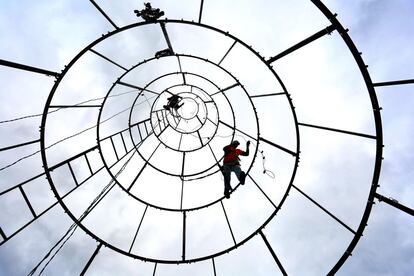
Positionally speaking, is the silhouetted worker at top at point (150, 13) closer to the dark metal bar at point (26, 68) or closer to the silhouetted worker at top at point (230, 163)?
the dark metal bar at point (26, 68)

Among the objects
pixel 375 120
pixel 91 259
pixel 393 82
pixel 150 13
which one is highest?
pixel 393 82

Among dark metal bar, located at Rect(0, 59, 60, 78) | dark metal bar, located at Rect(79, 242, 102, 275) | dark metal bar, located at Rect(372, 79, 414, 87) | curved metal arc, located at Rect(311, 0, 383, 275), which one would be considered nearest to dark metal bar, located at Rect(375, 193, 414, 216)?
curved metal arc, located at Rect(311, 0, 383, 275)

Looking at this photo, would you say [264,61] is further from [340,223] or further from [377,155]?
[340,223]

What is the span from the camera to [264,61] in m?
7.66

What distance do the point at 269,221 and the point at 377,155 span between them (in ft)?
11.4

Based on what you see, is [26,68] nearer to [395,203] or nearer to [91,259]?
[91,259]

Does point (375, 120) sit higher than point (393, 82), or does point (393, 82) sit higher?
point (393, 82)

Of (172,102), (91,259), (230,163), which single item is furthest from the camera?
(172,102)

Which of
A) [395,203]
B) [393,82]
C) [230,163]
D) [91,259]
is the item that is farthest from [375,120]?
[91,259]

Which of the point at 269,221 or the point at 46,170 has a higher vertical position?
the point at 269,221

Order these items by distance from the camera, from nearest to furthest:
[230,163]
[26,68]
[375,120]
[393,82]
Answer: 1. [26,68]
2. [393,82]
3. [375,120]
4. [230,163]

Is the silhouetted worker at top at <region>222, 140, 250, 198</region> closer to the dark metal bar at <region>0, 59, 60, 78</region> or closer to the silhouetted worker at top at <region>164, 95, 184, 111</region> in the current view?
the silhouetted worker at top at <region>164, 95, 184, 111</region>

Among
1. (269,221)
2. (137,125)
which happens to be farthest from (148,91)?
(269,221)

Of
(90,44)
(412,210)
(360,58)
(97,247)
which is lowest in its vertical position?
(97,247)
